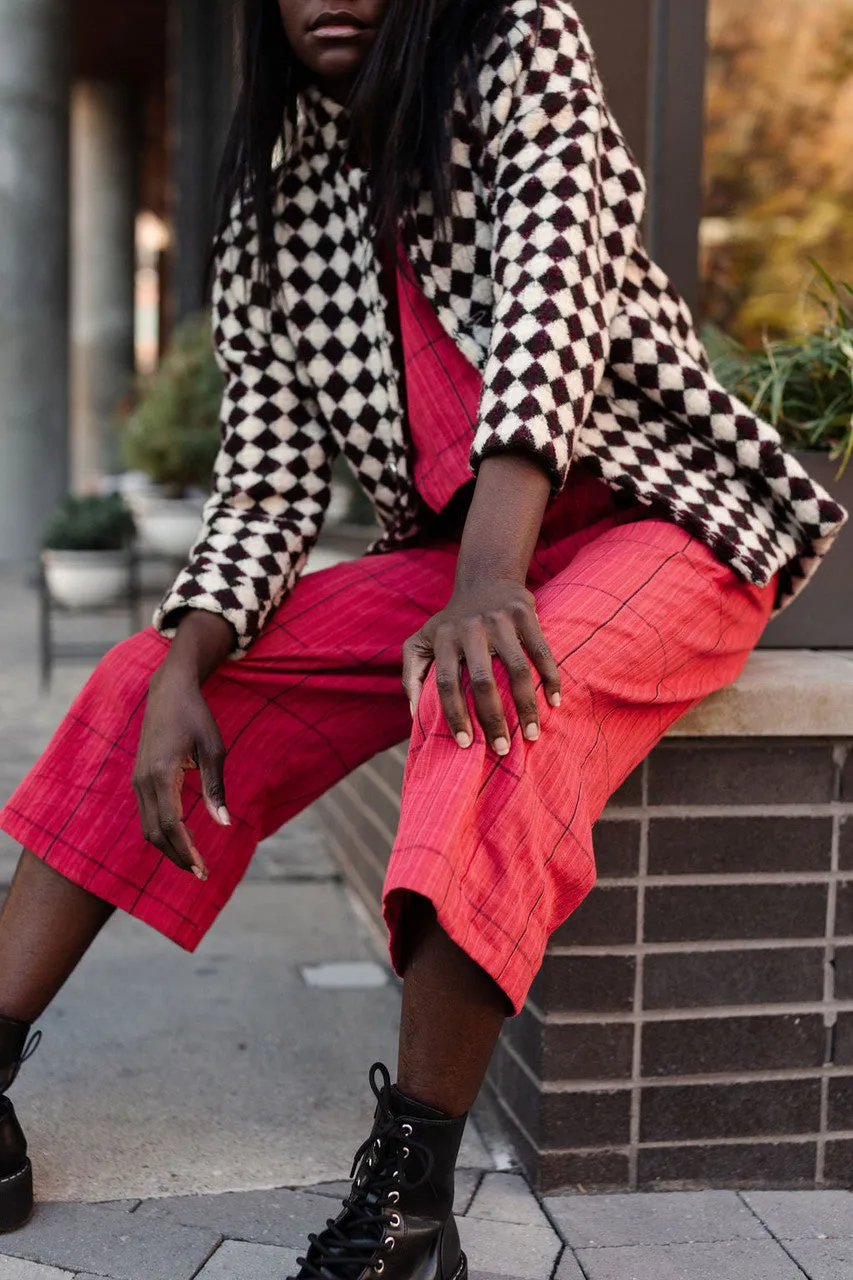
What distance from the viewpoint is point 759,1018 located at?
6.23 feet

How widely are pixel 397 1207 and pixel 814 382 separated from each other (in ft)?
5.22

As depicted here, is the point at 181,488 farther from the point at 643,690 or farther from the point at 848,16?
the point at 643,690

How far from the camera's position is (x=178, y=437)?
754 cm

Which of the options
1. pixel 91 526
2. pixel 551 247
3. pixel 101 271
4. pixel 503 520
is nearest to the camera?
pixel 503 520

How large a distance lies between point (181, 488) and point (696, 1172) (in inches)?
256

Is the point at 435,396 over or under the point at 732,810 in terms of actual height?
over

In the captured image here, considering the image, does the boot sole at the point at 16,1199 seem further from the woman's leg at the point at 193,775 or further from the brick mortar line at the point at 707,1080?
the brick mortar line at the point at 707,1080

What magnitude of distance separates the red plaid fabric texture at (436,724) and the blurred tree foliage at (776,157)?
2.40m

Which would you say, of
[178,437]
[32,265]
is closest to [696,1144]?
[178,437]

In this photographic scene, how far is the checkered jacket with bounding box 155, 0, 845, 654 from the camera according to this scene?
1.60m

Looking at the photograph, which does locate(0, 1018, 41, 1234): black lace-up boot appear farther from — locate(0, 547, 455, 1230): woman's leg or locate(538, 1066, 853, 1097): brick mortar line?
locate(538, 1066, 853, 1097): brick mortar line

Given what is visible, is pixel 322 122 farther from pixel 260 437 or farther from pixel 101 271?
pixel 101 271

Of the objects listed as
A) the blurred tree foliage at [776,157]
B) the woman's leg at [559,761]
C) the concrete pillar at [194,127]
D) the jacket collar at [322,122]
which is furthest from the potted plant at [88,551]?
the concrete pillar at [194,127]

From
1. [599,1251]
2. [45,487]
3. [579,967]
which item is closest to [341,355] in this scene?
[579,967]
